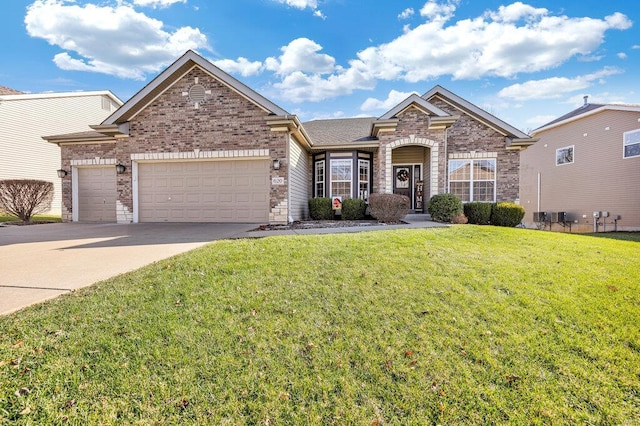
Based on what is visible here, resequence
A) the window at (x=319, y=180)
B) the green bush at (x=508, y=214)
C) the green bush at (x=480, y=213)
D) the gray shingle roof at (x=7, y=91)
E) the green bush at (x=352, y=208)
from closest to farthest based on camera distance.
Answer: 1. the green bush at (x=508, y=214)
2. the green bush at (x=480, y=213)
3. the green bush at (x=352, y=208)
4. the window at (x=319, y=180)
5. the gray shingle roof at (x=7, y=91)

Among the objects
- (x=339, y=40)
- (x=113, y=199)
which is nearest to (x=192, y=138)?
(x=113, y=199)

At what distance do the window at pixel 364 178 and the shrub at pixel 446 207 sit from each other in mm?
3885

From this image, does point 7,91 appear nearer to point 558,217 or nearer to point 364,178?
point 364,178

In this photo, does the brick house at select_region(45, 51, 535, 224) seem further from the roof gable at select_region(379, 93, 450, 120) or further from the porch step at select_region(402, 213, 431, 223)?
the porch step at select_region(402, 213, 431, 223)

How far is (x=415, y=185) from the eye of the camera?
14.8m

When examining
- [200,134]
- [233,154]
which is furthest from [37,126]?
[233,154]

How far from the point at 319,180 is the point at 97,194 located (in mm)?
10147

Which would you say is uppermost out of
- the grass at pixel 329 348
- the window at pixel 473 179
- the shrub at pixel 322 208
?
the window at pixel 473 179

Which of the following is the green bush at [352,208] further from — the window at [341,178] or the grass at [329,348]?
the grass at [329,348]

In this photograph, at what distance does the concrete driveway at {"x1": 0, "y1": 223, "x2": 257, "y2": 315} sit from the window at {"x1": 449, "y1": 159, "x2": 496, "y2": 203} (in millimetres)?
11181

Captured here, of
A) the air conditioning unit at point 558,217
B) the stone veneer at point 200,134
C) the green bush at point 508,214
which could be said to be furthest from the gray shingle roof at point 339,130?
the air conditioning unit at point 558,217

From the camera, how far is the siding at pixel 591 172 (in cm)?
1363

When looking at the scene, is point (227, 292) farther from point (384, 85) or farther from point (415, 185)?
point (384, 85)

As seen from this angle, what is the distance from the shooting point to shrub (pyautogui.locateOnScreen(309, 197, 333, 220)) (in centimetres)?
1319
